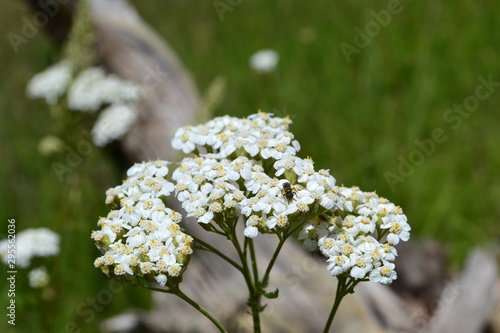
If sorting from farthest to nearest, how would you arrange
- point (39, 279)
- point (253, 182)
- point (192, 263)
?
point (192, 263)
point (39, 279)
point (253, 182)

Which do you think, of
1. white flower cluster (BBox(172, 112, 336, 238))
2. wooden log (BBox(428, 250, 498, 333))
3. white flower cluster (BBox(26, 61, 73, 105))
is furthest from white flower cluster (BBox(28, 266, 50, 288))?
wooden log (BBox(428, 250, 498, 333))

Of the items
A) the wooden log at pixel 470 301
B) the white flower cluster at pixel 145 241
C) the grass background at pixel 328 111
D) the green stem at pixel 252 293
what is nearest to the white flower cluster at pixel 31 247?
the grass background at pixel 328 111

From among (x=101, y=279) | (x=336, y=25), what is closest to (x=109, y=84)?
(x=101, y=279)

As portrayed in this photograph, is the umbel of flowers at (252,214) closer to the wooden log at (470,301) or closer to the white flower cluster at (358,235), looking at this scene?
the white flower cluster at (358,235)

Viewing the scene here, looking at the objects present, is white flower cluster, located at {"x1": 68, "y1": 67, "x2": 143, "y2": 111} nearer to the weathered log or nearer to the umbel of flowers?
the weathered log

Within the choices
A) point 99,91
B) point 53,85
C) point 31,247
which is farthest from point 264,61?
point 31,247

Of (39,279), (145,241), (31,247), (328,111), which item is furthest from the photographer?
(328,111)

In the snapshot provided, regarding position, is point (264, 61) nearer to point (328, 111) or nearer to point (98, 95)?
point (328, 111)
